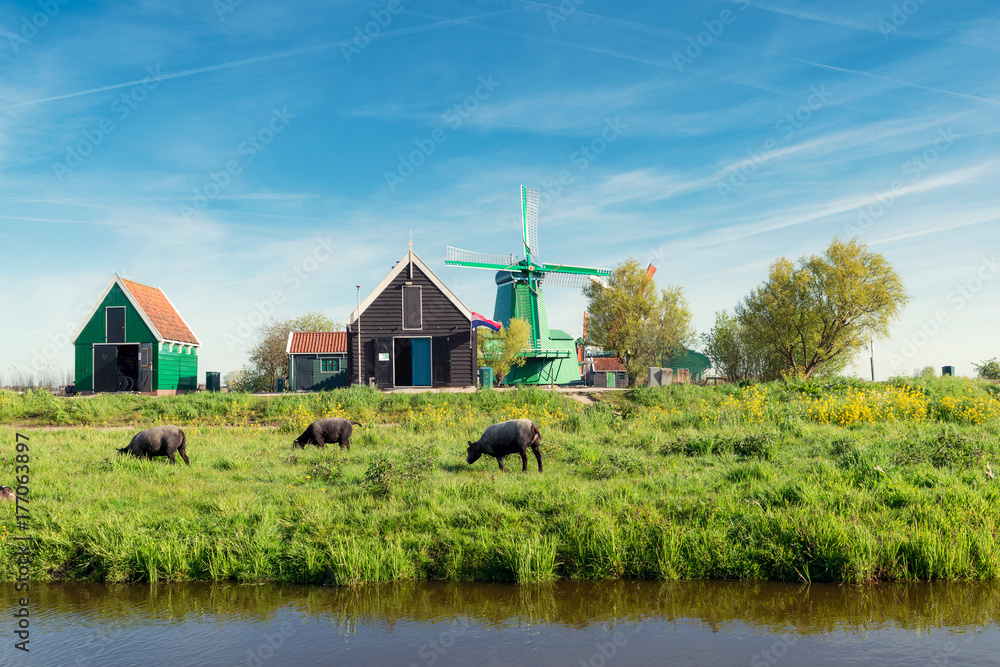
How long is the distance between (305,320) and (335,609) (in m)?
62.0

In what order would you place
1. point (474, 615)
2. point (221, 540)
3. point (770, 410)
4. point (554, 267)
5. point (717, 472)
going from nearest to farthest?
point (474, 615) < point (221, 540) < point (717, 472) < point (770, 410) < point (554, 267)

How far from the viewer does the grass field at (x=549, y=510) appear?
872 cm

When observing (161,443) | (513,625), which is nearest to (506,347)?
(161,443)

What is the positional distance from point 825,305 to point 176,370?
45.7 metres

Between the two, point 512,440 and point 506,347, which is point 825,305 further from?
point 512,440

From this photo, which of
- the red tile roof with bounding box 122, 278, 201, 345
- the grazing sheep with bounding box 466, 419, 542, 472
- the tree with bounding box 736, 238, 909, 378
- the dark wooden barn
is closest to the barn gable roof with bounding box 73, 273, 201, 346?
the red tile roof with bounding box 122, 278, 201, 345

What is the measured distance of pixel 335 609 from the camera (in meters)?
7.79

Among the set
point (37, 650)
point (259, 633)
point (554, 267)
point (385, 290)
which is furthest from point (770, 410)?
point (554, 267)

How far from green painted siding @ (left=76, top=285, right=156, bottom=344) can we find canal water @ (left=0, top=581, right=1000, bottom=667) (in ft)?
112

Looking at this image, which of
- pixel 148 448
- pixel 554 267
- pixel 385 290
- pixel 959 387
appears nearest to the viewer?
pixel 148 448

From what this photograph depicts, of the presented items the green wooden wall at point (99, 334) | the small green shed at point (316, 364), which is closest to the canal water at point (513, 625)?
the green wooden wall at point (99, 334)

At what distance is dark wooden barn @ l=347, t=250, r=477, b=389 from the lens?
37.1m

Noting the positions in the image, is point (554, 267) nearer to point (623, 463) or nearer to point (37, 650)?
point (623, 463)

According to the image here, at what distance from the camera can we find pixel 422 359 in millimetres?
37469
